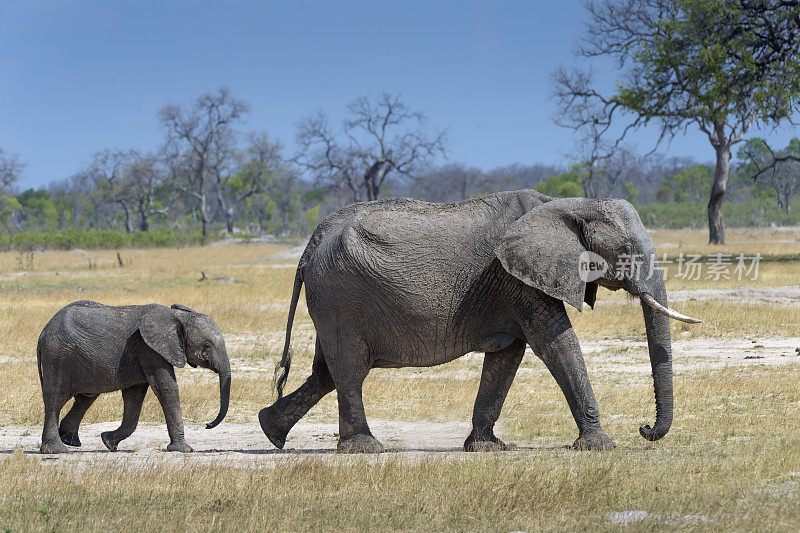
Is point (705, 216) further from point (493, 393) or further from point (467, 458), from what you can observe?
point (467, 458)

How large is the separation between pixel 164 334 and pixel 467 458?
3697mm

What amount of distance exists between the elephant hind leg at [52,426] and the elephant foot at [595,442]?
5308 millimetres

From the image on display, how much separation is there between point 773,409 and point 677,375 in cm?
311

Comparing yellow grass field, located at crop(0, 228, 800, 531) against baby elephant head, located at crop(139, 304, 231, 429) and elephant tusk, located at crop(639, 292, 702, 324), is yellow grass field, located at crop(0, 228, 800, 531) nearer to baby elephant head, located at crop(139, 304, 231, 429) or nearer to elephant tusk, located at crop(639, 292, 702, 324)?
baby elephant head, located at crop(139, 304, 231, 429)

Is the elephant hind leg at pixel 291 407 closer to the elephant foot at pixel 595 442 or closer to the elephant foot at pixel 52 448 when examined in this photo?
the elephant foot at pixel 52 448

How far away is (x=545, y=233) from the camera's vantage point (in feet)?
29.7

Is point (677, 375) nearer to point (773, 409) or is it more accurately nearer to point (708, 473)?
point (773, 409)

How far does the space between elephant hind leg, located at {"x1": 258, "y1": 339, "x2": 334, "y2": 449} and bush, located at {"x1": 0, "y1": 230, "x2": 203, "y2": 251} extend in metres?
55.7

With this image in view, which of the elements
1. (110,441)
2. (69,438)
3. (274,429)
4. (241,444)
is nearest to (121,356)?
(110,441)

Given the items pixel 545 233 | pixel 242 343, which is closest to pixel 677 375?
pixel 545 233

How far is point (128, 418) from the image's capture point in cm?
1046

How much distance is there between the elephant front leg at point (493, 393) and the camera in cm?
968

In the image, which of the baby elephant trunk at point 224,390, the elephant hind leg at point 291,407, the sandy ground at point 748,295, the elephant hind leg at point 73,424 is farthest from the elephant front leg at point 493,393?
the sandy ground at point 748,295

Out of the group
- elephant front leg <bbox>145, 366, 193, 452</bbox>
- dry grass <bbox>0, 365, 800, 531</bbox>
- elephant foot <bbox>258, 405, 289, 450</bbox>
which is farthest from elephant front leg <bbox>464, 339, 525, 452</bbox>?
elephant front leg <bbox>145, 366, 193, 452</bbox>
